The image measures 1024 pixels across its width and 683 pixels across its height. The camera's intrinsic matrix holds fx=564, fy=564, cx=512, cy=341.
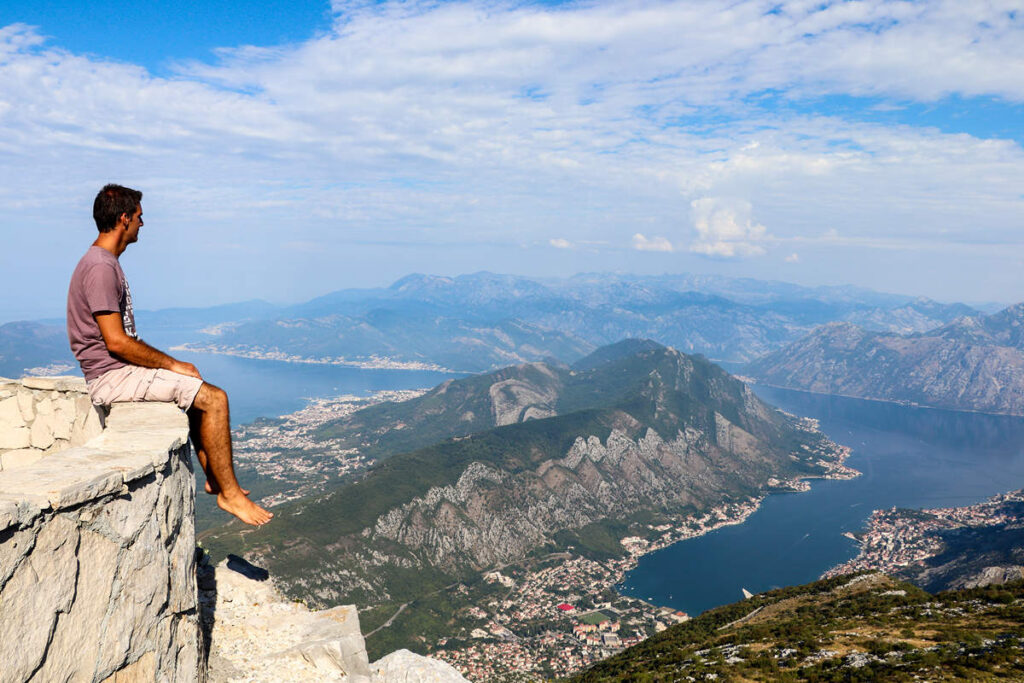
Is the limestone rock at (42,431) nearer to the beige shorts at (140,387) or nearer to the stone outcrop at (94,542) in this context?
A: the stone outcrop at (94,542)

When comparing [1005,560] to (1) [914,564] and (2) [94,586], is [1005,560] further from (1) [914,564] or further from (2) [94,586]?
(2) [94,586]

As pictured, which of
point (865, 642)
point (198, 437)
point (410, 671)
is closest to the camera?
point (198, 437)

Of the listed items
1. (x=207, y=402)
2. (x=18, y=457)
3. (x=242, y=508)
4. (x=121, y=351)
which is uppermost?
(x=121, y=351)

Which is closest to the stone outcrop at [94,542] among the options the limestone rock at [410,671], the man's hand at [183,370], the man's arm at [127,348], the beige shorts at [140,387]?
the beige shorts at [140,387]

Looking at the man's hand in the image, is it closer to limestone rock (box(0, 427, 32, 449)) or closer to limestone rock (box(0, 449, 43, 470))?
limestone rock (box(0, 449, 43, 470))

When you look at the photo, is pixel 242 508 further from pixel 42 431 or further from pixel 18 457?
pixel 18 457

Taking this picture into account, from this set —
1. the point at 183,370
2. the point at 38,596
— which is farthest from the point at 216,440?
the point at 38,596

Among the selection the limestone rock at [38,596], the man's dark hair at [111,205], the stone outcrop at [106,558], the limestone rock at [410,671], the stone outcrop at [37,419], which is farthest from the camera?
the limestone rock at [410,671]
